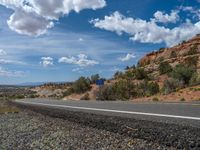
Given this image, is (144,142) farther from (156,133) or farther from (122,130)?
(122,130)

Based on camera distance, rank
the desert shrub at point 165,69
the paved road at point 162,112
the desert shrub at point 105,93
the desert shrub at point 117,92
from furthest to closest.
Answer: the desert shrub at point 165,69 < the desert shrub at point 105,93 < the desert shrub at point 117,92 < the paved road at point 162,112

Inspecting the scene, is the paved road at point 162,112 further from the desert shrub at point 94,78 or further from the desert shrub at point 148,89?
the desert shrub at point 94,78

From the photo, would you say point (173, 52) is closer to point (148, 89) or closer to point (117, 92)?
point (117, 92)

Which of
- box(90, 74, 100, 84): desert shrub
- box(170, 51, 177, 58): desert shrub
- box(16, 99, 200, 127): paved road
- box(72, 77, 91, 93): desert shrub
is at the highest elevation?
box(170, 51, 177, 58): desert shrub

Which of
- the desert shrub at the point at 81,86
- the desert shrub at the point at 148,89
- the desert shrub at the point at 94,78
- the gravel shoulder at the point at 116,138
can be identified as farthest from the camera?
the desert shrub at the point at 94,78

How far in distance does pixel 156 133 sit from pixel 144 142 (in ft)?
2.88

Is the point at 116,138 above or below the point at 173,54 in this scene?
below

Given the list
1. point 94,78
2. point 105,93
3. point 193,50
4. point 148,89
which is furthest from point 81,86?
point 193,50

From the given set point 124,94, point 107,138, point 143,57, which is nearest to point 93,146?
point 107,138

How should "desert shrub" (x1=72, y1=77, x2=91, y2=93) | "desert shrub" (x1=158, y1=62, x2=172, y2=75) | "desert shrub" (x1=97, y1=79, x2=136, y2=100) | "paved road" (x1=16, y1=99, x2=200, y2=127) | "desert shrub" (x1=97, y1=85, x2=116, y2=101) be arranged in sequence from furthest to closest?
"desert shrub" (x1=72, y1=77, x2=91, y2=93)
"desert shrub" (x1=158, y1=62, x2=172, y2=75)
"desert shrub" (x1=97, y1=85, x2=116, y2=101)
"desert shrub" (x1=97, y1=79, x2=136, y2=100)
"paved road" (x1=16, y1=99, x2=200, y2=127)

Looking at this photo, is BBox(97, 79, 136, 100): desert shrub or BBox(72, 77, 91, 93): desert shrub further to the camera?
BBox(72, 77, 91, 93): desert shrub

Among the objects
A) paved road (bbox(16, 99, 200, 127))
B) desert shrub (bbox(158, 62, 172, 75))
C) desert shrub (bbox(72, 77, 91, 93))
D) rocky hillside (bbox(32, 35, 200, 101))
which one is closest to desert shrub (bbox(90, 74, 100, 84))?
rocky hillside (bbox(32, 35, 200, 101))

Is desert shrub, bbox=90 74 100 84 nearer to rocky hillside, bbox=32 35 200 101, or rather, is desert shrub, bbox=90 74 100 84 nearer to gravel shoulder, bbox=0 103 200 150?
rocky hillside, bbox=32 35 200 101

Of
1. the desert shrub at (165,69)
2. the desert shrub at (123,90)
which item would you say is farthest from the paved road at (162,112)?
the desert shrub at (165,69)
